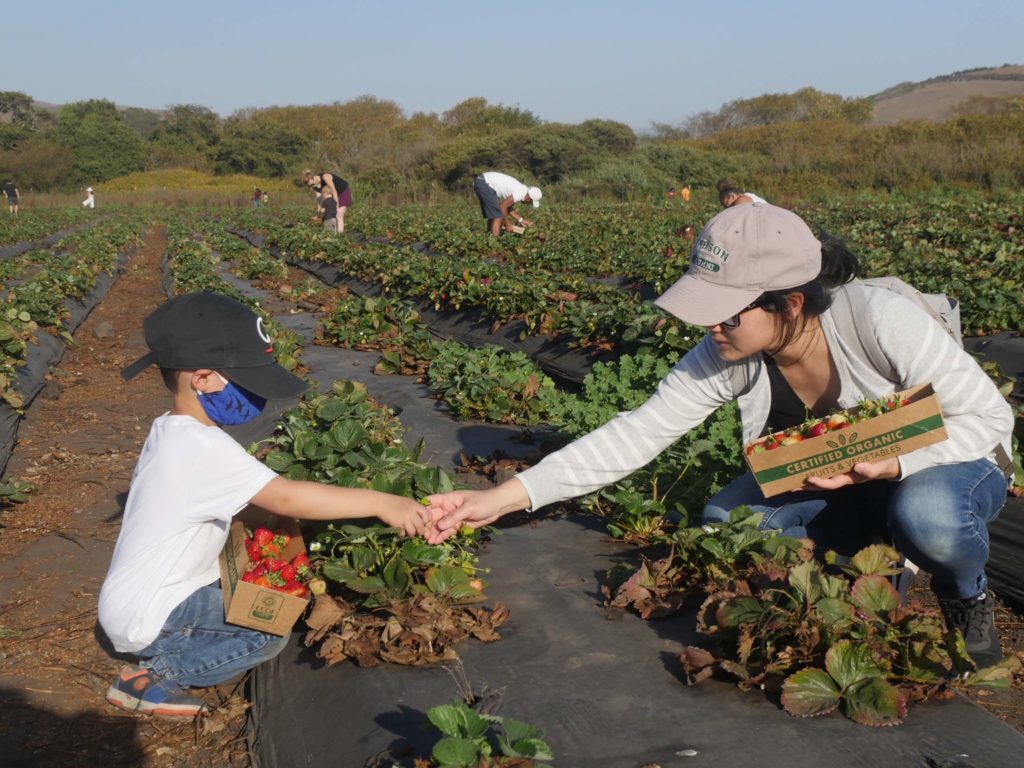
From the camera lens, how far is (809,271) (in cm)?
256

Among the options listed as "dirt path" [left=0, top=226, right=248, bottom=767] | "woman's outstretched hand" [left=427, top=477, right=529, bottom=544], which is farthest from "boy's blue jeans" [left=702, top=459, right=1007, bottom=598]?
"dirt path" [left=0, top=226, right=248, bottom=767]

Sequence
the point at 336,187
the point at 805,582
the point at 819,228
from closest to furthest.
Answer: the point at 805,582 → the point at 819,228 → the point at 336,187

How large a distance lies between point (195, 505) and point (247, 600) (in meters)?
0.31

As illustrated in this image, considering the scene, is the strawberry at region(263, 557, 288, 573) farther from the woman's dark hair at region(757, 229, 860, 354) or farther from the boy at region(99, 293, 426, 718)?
the woman's dark hair at region(757, 229, 860, 354)

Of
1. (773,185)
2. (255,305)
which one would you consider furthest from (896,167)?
(255,305)

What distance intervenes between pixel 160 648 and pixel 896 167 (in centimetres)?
2752

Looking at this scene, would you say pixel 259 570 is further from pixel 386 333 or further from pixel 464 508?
pixel 386 333

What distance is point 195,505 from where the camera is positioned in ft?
8.43

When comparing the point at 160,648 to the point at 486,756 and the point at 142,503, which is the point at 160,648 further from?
the point at 486,756

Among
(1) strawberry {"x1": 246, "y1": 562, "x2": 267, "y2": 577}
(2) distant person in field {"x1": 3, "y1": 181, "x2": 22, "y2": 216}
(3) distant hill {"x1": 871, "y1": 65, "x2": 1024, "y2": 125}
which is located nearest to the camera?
(1) strawberry {"x1": 246, "y1": 562, "x2": 267, "y2": 577}

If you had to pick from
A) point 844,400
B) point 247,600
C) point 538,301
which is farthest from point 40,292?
point 844,400

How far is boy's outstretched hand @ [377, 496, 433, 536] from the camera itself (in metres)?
2.72

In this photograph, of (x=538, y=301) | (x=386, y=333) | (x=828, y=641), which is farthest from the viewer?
(x=386, y=333)

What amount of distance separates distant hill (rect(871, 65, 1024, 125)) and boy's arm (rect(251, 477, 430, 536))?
63244 mm
